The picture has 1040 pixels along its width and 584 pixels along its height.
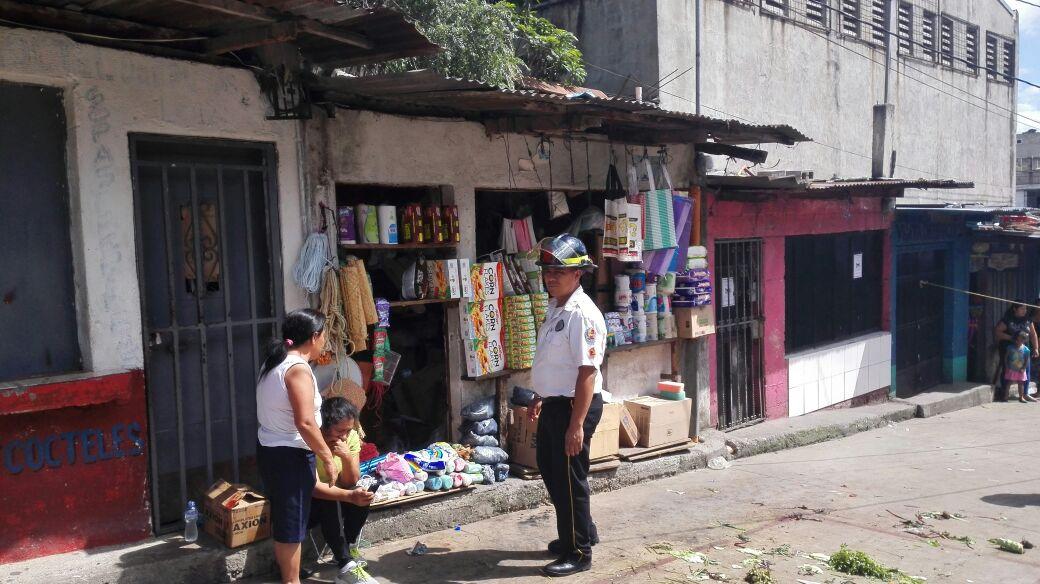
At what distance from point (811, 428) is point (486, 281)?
200 inches

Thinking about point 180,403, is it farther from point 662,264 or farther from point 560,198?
point 662,264

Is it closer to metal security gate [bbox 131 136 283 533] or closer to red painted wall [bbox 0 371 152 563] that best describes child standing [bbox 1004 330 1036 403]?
metal security gate [bbox 131 136 283 533]

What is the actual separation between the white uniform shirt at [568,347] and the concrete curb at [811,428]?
4138 millimetres

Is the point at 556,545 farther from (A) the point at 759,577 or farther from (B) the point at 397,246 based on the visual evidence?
(B) the point at 397,246

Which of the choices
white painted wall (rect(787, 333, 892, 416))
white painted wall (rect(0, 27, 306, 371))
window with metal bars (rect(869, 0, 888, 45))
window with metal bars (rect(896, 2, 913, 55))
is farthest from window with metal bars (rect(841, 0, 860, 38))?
white painted wall (rect(0, 27, 306, 371))

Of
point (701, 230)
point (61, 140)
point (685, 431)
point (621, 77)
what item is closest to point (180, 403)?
point (61, 140)

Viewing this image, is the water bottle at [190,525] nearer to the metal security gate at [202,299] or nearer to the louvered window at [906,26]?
the metal security gate at [202,299]

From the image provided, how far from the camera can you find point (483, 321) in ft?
22.7

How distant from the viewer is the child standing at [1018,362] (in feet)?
47.2

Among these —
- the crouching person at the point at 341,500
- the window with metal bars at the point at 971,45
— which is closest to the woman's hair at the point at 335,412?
the crouching person at the point at 341,500

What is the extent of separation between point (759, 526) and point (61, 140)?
5474mm

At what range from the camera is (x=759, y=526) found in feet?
20.7

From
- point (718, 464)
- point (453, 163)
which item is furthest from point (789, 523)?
point (453, 163)

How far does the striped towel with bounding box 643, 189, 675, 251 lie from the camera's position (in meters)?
8.10
